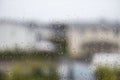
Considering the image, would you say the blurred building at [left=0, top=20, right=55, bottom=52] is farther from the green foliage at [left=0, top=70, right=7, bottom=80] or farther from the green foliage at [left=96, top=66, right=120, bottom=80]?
the green foliage at [left=96, top=66, right=120, bottom=80]

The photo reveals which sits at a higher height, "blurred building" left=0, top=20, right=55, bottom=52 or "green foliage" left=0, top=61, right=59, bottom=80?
"blurred building" left=0, top=20, right=55, bottom=52

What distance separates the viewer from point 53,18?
5.70 ft

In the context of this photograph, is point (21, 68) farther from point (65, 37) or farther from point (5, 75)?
point (65, 37)

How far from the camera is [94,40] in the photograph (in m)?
1.73

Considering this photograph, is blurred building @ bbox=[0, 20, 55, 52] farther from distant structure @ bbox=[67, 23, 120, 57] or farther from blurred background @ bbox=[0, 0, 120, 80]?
distant structure @ bbox=[67, 23, 120, 57]

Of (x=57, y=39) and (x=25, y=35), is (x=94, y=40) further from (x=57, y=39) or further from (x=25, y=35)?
(x=25, y=35)

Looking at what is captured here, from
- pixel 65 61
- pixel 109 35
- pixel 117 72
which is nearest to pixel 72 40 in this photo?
pixel 65 61

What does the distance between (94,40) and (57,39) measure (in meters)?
0.27

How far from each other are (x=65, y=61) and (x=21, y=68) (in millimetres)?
326

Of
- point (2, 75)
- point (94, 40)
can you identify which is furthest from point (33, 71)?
point (94, 40)

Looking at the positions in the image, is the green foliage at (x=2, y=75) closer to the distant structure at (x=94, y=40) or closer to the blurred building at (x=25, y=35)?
the blurred building at (x=25, y=35)

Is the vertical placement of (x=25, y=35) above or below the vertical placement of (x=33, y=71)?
above

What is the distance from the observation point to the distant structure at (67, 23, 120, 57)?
5.64ft

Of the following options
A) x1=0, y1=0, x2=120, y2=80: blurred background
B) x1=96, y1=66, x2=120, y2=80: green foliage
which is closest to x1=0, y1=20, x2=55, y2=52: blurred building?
x1=0, y1=0, x2=120, y2=80: blurred background
